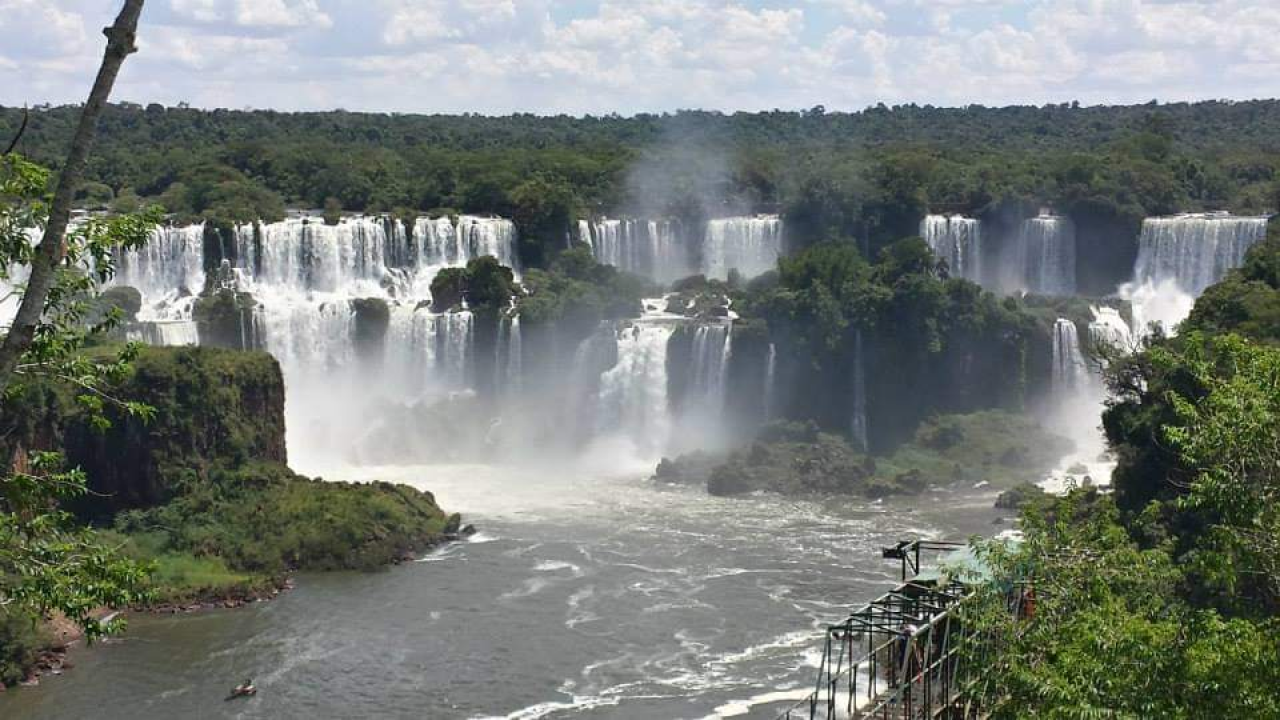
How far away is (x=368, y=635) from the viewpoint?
40469 millimetres

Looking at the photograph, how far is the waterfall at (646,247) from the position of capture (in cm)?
7688

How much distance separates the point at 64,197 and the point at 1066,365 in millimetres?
57569

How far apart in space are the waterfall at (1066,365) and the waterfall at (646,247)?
19147mm

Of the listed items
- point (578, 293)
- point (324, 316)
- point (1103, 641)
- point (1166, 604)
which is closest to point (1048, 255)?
point (578, 293)

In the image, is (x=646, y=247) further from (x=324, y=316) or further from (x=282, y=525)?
(x=282, y=525)

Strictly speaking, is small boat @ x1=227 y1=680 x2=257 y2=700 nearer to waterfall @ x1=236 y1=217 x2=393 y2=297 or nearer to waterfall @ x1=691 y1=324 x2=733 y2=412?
waterfall @ x1=691 y1=324 x2=733 y2=412

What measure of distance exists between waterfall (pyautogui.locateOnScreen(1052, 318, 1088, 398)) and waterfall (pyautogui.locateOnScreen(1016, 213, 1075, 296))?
10024 millimetres

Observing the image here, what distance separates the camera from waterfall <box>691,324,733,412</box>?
6506 centimetres

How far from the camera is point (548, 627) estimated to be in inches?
1603

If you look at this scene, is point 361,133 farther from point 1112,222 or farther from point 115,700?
point 115,700

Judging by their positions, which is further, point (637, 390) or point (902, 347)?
point (637, 390)

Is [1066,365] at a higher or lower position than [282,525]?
higher

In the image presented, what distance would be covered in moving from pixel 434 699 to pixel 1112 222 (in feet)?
156

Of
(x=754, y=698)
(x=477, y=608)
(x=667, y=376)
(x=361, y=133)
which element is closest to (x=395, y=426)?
(x=667, y=376)
